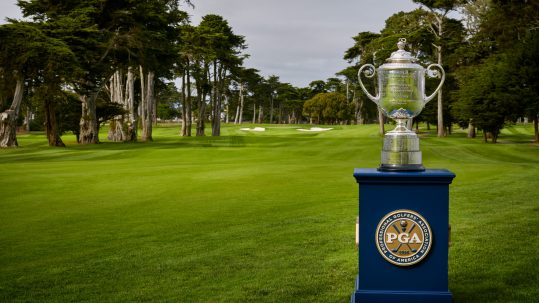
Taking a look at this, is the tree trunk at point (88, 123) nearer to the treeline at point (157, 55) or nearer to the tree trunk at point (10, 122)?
the treeline at point (157, 55)

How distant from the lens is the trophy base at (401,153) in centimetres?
520

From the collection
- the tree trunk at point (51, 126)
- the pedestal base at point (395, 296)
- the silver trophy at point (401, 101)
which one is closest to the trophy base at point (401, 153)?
the silver trophy at point (401, 101)

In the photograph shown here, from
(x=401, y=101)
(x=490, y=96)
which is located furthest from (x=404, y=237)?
(x=490, y=96)

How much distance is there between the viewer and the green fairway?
6039 millimetres

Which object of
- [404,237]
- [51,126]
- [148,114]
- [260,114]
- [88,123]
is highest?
[260,114]

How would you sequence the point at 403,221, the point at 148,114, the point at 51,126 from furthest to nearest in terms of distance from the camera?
the point at 148,114 < the point at 51,126 < the point at 403,221

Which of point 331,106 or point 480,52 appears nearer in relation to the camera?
point 480,52

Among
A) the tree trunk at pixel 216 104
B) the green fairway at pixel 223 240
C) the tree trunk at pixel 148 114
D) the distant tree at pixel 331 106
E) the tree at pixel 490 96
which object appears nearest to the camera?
the green fairway at pixel 223 240

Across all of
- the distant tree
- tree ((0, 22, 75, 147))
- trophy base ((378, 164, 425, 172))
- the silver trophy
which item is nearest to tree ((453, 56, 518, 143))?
tree ((0, 22, 75, 147))

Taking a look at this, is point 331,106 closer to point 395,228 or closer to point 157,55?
point 157,55

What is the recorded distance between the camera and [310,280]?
20.6 ft

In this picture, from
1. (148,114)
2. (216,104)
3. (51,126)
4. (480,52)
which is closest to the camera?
(51,126)

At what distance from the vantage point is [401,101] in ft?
17.7

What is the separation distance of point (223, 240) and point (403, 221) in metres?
3.82
